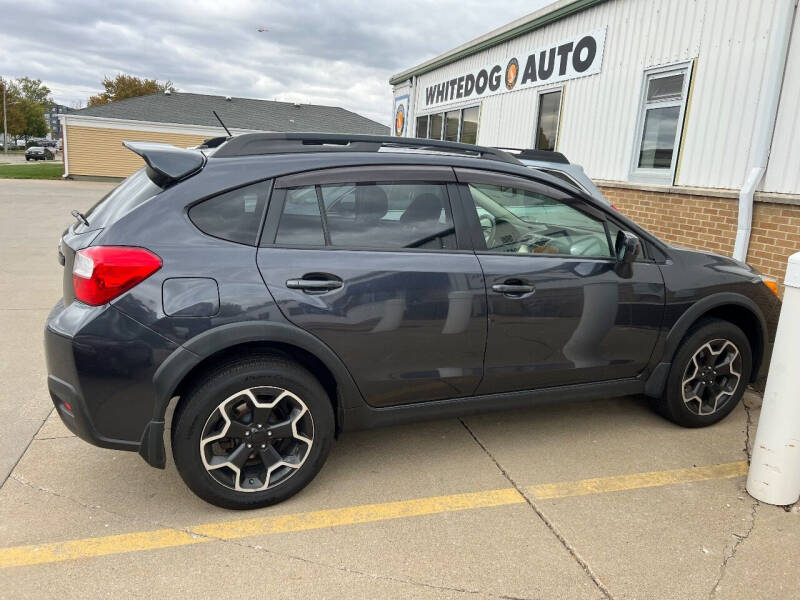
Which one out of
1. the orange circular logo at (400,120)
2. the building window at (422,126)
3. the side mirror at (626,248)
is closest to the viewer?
the side mirror at (626,248)

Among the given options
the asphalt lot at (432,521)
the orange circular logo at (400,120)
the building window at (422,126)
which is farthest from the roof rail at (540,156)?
the orange circular logo at (400,120)

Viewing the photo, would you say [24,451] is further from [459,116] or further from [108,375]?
[459,116]

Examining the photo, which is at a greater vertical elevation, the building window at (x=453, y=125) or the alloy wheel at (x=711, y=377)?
the building window at (x=453, y=125)

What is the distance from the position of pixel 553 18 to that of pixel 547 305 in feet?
28.6

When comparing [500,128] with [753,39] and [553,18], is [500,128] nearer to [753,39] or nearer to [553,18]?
[553,18]

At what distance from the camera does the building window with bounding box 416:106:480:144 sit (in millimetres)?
14031

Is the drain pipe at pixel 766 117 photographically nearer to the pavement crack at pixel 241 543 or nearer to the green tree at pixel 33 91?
the pavement crack at pixel 241 543

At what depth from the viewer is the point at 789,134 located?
640 centimetres

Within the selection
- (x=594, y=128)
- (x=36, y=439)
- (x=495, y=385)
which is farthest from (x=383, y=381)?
(x=594, y=128)

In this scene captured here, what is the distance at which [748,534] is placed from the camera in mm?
2932

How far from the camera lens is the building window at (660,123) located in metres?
8.03

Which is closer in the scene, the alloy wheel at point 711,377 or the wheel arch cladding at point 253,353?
the wheel arch cladding at point 253,353

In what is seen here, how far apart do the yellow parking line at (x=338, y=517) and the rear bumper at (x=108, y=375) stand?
→ 0.36 m

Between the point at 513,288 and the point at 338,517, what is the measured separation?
4.71 feet
